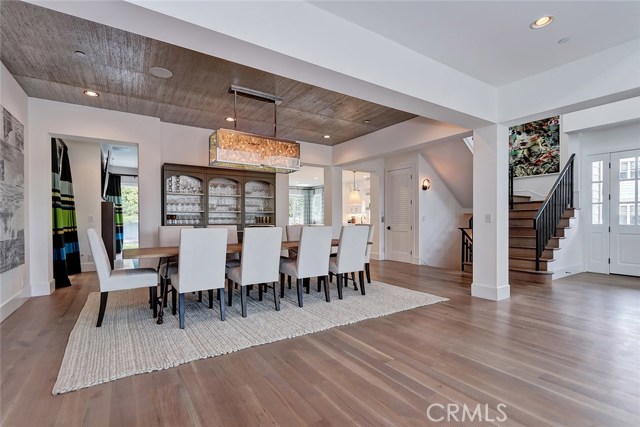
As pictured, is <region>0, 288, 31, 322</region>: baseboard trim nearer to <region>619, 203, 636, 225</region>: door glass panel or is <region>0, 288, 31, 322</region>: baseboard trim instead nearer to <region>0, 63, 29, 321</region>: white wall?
<region>0, 63, 29, 321</region>: white wall

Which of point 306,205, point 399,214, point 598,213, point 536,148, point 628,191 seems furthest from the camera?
point 306,205

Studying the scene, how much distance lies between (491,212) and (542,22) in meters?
2.13

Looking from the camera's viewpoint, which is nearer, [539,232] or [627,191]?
[539,232]

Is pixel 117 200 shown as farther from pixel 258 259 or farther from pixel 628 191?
pixel 628 191

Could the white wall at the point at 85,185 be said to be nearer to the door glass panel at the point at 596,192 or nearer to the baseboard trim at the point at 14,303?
the baseboard trim at the point at 14,303

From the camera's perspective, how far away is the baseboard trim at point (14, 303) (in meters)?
3.20

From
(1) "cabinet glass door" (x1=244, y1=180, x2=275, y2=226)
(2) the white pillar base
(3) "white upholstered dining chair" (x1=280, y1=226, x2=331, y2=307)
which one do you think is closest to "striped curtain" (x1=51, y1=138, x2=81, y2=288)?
(1) "cabinet glass door" (x1=244, y1=180, x2=275, y2=226)

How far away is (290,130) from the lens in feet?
18.9

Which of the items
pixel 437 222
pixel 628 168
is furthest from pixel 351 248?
pixel 628 168

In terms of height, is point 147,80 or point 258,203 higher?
point 147,80

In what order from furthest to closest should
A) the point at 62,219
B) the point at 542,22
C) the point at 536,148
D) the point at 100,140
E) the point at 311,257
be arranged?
A: the point at 536,148 < the point at 62,219 < the point at 100,140 < the point at 311,257 < the point at 542,22

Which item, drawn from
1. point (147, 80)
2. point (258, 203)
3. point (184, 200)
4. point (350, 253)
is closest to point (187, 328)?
point (350, 253)

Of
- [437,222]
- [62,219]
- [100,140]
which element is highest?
[100,140]

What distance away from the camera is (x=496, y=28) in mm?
2684
